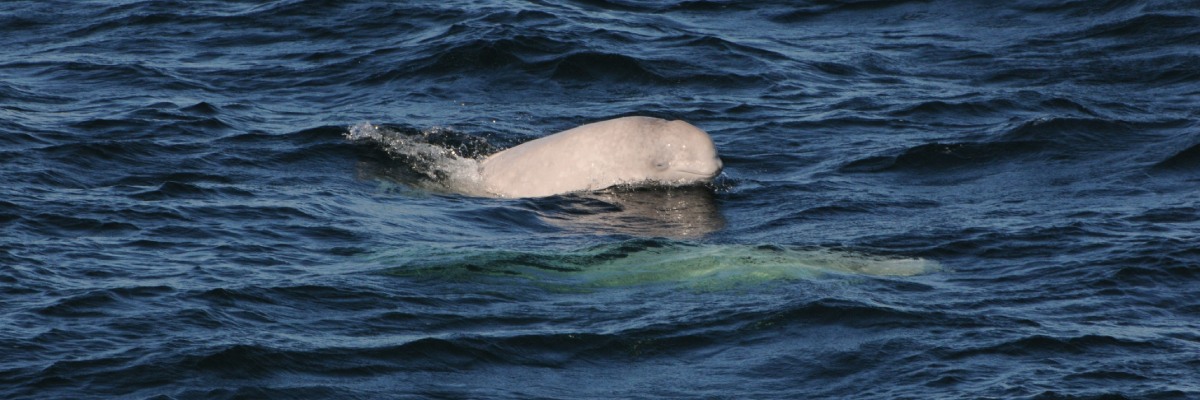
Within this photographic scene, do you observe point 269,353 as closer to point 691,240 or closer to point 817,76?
point 691,240

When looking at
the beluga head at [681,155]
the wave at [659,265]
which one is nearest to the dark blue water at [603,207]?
the wave at [659,265]

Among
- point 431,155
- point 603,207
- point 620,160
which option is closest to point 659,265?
point 603,207

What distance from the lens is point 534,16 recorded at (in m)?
24.4

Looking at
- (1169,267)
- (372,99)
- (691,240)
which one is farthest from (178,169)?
(1169,267)

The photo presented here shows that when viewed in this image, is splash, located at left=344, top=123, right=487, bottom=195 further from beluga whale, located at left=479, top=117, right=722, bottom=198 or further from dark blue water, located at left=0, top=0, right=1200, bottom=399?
beluga whale, located at left=479, top=117, right=722, bottom=198

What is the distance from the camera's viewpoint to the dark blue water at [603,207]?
1089 cm

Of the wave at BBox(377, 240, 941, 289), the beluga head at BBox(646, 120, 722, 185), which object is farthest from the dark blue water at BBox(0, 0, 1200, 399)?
the beluga head at BBox(646, 120, 722, 185)

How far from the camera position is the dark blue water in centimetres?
1089

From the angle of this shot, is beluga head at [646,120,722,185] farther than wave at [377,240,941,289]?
Yes

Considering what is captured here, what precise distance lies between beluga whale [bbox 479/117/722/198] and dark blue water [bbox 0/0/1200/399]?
0.99 feet

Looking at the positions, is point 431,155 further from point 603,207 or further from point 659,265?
point 659,265

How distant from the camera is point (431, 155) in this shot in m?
18.1

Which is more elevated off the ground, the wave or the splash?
the wave

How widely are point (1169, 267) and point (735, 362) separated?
14.0 ft
